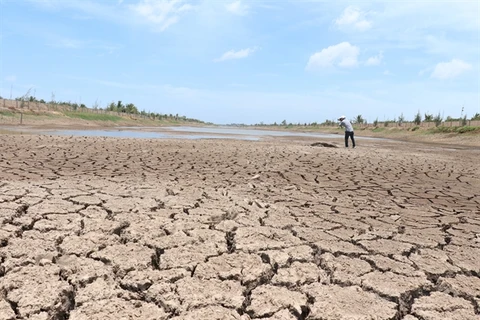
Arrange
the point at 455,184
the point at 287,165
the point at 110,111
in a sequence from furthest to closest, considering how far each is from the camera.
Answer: the point at 110,111 < the point at 287,165 < the point at 455,184

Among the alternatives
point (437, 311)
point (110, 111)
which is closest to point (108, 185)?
point (437, 311)

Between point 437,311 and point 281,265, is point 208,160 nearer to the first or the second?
point 281,265

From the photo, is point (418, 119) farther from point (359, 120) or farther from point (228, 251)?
point (228, 251)

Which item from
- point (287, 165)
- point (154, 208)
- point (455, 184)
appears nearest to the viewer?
point (154, 208)

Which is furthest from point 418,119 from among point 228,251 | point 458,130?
point 228,251

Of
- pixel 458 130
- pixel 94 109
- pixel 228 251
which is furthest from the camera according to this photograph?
pixel 94 109

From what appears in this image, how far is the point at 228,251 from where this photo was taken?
7.45 ft

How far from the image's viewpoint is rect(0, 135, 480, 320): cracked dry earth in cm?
168

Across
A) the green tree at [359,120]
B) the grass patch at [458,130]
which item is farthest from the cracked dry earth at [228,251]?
the green tree at [359,120]

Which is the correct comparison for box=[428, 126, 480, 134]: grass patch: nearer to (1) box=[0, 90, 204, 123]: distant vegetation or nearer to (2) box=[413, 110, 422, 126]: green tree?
(2) box=[413, 110, 422, 126]: green tree

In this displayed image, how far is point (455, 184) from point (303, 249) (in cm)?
436

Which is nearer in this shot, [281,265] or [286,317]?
[286,317]

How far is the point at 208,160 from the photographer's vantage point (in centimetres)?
692

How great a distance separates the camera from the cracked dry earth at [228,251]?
1.68m
